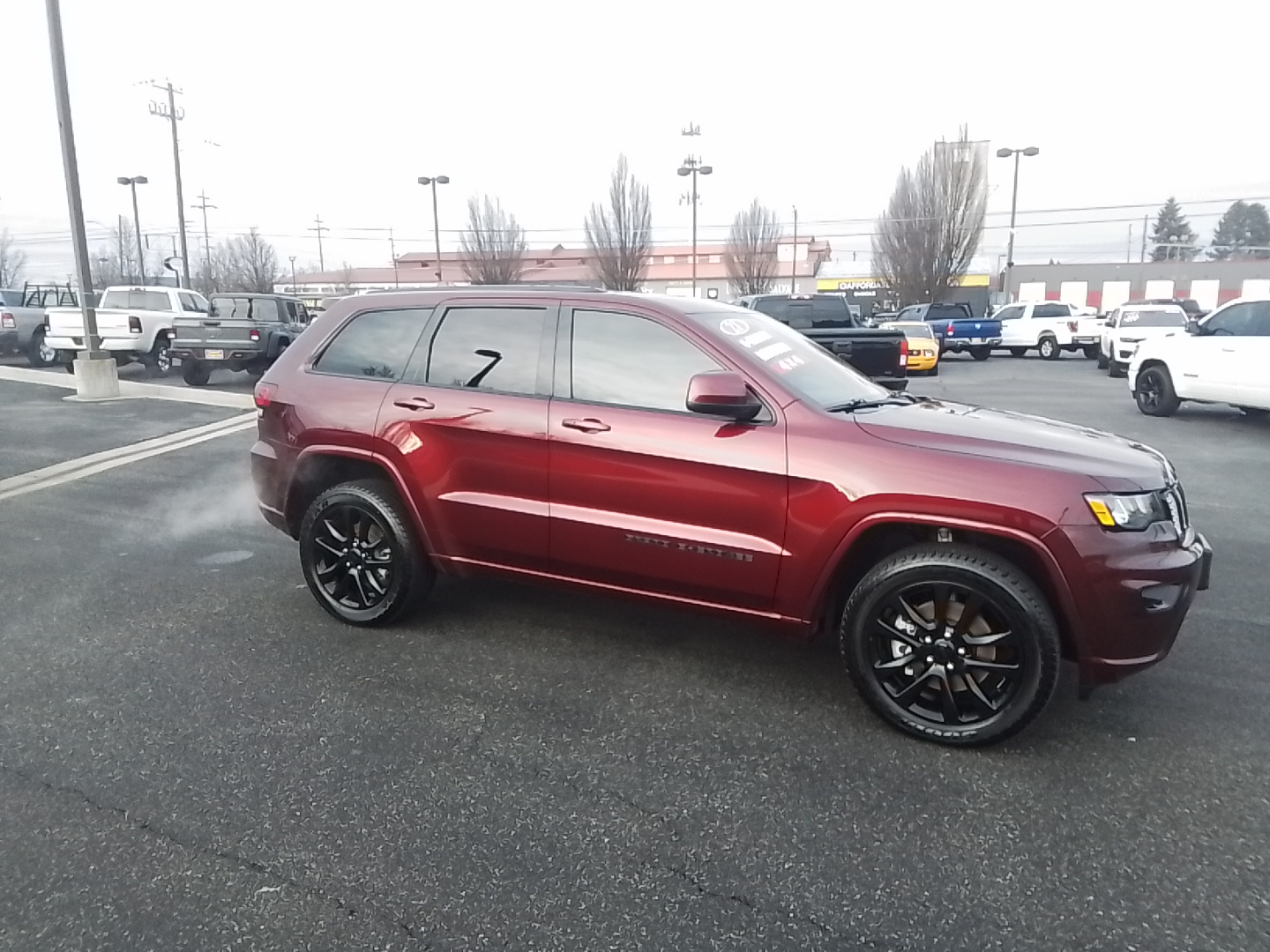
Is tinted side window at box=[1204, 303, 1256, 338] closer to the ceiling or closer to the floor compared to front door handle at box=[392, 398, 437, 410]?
closer to the ceiling

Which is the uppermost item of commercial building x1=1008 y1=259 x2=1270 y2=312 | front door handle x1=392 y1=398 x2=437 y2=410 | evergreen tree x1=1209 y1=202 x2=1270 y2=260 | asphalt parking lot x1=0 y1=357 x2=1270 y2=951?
evergreen tree x1=1209 y1=202 x2=1270 y2=260

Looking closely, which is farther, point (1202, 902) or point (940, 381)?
point (940, 381)

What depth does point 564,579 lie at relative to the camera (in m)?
4.08

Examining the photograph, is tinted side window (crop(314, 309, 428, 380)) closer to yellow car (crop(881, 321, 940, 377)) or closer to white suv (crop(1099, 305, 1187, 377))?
yellow car (crop(881, 321, 940, 377))

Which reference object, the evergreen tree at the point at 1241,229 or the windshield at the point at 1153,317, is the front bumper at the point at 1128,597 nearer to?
the windshield at the point at 1153,317

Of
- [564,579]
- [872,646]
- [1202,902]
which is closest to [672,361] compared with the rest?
[564,579]

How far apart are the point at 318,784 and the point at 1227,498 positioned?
7.52 meters

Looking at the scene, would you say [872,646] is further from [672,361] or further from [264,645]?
[264,645]

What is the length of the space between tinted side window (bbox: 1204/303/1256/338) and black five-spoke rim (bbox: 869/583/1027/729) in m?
10.3

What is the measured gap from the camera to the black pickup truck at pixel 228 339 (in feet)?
50.3

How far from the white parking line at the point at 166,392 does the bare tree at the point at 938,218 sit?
123 feet

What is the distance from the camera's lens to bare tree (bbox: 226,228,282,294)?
192ft

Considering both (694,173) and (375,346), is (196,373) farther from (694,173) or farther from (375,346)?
(694,173)

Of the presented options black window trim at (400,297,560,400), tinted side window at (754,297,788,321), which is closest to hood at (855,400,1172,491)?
black window trim at (400,297,560,400)
